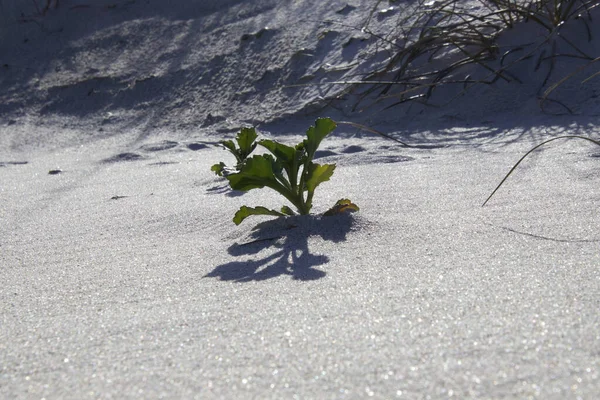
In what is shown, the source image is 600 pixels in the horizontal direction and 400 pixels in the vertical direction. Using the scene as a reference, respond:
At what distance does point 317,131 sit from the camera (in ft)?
5.64

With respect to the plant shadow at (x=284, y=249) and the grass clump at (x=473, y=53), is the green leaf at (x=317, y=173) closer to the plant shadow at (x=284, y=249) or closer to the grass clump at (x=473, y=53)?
the plant shadow at (x=284, y=249)

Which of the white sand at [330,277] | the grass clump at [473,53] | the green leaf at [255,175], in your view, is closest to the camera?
the white sand at [330,277]

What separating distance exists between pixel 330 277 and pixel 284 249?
0.82 feet

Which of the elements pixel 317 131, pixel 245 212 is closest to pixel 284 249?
pixel 245 212

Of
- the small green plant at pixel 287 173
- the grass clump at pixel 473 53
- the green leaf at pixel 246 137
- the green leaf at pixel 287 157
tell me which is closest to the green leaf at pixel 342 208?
the small green plant at pixel 287 173

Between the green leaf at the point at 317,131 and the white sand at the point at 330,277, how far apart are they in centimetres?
19

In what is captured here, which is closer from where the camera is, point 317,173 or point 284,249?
point 284,249

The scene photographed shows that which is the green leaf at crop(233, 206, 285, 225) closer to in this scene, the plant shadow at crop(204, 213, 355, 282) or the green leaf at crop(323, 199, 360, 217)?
the plant shadow at crop(204, 213, 355, 282)

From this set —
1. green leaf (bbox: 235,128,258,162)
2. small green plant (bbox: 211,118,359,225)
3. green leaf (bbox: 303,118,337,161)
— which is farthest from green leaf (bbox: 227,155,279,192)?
green leaf (bbox: 235,128,258,162)

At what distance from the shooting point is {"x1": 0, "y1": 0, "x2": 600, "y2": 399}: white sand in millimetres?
916

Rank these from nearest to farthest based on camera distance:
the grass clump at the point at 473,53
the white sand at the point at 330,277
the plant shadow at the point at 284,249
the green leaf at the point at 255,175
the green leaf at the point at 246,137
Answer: the white sand at the point at 330,277
the plant shadow at the point at 284,249
the green leaf at the point at 255,175
the green leaf at the point at 246,137
the grass clump at the point at 473,53

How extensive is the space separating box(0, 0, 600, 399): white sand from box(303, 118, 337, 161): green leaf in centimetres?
19

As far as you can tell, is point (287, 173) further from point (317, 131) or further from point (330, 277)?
point (330, 277)

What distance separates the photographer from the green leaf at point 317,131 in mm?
1707
